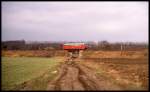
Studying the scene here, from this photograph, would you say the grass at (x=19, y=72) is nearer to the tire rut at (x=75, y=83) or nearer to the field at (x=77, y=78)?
the field at (x=77, y=78)

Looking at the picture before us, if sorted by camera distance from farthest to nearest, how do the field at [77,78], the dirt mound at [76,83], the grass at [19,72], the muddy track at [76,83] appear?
the grass at [19,72]
the field at [77,78]
the muddy track at [76,83]
the dirt mound at [76,83]

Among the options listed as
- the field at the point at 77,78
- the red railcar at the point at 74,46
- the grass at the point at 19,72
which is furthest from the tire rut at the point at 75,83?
the red railcar at the point at 74,46

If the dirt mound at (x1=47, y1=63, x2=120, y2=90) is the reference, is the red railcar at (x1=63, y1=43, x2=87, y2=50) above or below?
above

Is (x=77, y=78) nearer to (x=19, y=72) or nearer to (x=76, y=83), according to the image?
(x=76, y=83)

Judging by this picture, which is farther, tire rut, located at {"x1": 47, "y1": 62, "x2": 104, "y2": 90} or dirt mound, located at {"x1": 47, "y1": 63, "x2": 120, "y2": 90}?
tire rut, located at {"x1": 47, "y1": 62, "x2": 104, "y2": 90}

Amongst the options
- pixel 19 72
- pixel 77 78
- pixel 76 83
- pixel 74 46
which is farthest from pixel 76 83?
pixel 74 46

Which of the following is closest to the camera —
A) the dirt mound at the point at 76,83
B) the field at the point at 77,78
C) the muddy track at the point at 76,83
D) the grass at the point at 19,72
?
the dirt mound at the point at 76,83

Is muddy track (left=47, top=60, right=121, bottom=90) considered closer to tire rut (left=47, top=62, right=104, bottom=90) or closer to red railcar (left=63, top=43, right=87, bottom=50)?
tire rut (left=47, top=62, right=104, bottom=90)

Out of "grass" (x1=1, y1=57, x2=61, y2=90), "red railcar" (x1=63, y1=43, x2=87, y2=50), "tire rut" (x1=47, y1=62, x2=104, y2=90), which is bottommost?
"grass" (x1=1, y1=57, x2=61, y2=90)

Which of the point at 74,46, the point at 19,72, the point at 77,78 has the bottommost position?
the point at 19,72

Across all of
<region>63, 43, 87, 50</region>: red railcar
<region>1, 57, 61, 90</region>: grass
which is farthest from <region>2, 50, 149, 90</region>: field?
<region>63, 43, 87, 50</region>: red railcar

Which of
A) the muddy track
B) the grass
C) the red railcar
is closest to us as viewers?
the muddy track

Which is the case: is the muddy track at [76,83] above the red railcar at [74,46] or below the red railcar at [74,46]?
below

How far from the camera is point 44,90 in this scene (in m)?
16.1
